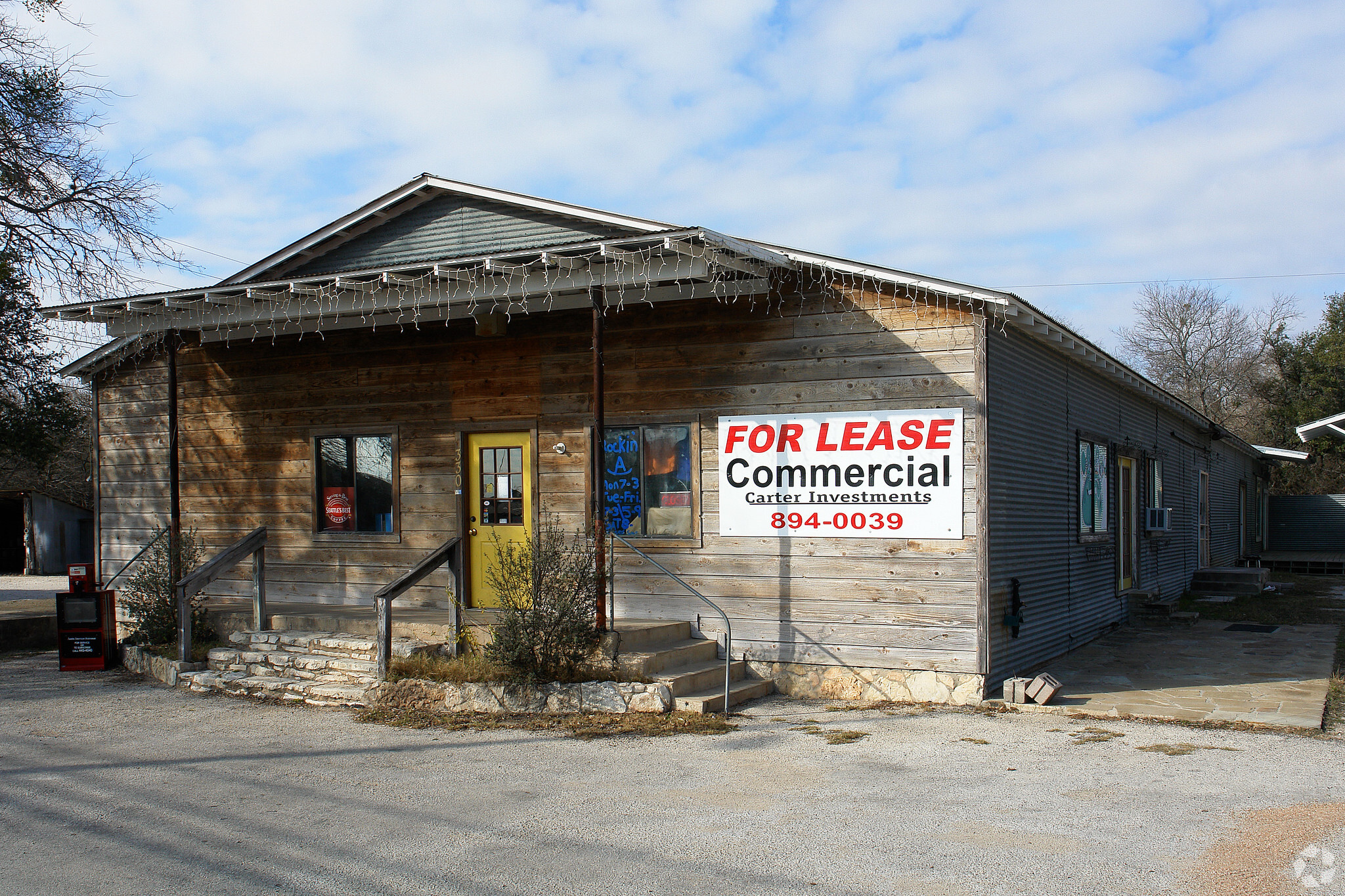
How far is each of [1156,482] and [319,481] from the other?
12058 mm

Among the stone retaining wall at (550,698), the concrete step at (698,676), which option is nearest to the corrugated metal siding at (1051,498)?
the concrete step at (698,676)

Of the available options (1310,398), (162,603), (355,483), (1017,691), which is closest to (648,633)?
(1017,691)

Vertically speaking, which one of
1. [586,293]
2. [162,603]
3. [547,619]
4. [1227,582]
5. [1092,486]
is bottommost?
[1227,582]

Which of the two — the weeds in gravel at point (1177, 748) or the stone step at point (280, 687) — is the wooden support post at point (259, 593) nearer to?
the stone step at point (280, 687)

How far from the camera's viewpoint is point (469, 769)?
6.72m

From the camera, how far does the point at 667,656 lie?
874 centimetres

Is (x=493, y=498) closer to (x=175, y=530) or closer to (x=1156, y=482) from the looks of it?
(x=175, y=530)

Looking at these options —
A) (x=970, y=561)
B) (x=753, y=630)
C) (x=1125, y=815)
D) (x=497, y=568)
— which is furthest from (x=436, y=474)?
(x=1125, y=815)

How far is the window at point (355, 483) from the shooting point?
1151 cm

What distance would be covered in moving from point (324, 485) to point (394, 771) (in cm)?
589

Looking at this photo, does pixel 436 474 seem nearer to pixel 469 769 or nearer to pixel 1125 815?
pixel 469 769

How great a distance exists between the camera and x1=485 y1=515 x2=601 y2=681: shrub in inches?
329

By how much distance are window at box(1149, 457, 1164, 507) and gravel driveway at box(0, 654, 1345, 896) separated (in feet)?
27.5

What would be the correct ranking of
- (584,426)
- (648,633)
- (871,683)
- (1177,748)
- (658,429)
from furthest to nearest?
(584,426)
(658,429)
(648,633)
(871,683)
(1177,748)
